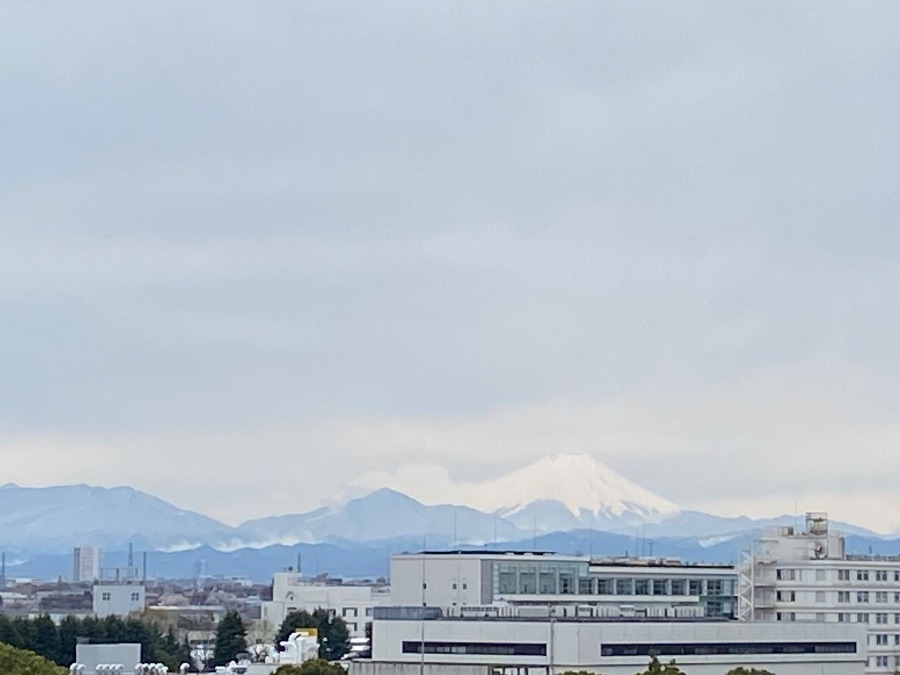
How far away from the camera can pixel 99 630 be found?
105688 millimetres

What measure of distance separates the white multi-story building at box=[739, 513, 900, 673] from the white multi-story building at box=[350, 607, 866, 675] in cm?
1213

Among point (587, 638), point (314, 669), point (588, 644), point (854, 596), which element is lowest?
point (314, 669)

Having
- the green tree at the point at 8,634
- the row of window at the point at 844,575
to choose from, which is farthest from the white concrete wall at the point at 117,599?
the row of window at the point at 844,575

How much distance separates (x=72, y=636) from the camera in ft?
344

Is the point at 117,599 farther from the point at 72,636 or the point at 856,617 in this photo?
the point at 856,617

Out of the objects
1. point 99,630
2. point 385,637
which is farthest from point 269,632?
point 385,637

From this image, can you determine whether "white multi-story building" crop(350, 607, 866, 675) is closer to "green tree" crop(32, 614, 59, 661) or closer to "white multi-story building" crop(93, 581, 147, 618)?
"green tree" crop(32, 614, 59, 661)

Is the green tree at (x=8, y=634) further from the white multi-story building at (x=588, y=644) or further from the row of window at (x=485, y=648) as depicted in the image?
the row of window at (x=485, y=648)

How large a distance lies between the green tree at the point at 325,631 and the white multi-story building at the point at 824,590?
80.7 feet

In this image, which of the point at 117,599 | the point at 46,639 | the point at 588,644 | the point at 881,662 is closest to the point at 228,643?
the point at 46,639

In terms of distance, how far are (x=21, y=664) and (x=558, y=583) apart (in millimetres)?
49806

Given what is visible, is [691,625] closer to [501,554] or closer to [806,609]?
[806,609]

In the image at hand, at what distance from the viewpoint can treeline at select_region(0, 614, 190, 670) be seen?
4016 inches

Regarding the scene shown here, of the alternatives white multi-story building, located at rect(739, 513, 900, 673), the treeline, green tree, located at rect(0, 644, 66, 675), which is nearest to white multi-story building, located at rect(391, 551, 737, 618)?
white multi-story building, located at rect(739, 513, 900, 673)
